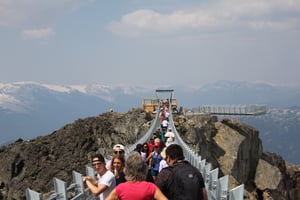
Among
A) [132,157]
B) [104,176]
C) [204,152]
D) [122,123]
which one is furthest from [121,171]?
[122,123]

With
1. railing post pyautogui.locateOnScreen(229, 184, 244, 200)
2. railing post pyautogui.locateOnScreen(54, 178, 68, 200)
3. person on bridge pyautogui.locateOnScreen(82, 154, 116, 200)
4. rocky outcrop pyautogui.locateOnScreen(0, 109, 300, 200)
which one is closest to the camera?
person on bridge pyautogui.locateOnScreen(82, 154, 116, 200)

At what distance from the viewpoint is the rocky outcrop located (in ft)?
124

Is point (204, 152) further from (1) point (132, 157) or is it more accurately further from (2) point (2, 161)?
(1) point (132, 157)

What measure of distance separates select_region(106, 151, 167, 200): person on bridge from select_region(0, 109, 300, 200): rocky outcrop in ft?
94.0

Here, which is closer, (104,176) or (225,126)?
(104,176)

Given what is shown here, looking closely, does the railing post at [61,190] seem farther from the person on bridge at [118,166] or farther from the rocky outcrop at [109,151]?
the rocky outcrop at [109,151]

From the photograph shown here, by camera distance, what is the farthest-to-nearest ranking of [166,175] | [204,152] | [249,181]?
[249,181] < [204,152] < [166,175]

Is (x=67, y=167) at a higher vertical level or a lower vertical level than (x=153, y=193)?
lower

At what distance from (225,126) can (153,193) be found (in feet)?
121

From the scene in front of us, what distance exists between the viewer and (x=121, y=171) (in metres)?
8.02

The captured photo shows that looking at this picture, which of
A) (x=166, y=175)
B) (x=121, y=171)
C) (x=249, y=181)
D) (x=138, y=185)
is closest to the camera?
(x=138, y=185)

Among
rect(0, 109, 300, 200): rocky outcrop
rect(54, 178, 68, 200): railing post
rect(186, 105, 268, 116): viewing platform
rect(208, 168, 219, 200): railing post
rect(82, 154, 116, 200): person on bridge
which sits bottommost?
rect(0, 109, 300, 200): rocky outcrop

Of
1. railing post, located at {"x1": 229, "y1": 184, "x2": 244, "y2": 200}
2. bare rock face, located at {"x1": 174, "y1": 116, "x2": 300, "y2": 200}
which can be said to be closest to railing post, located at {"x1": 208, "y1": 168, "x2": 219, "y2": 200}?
railing post, located at {"x1": 229, "y1": 184, "x2": 244, "y2": 200}

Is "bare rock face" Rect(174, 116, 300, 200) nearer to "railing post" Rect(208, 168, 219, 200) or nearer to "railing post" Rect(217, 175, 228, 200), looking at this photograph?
"railing post" Rect(208, 168, 219, 200)
